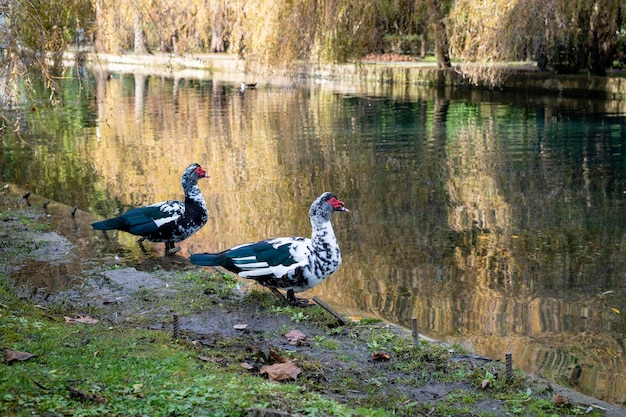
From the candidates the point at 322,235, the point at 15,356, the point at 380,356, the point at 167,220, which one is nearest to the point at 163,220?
the point at 167,220

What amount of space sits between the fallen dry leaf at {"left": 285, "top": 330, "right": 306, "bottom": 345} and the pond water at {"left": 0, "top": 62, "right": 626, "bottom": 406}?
155 centimetres

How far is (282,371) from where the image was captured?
5746 mm

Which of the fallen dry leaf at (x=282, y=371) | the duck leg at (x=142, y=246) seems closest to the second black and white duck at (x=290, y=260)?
the fallen dry leaf at (x=282, y=371)

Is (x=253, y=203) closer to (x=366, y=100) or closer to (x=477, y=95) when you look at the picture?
(x=366, y=100)

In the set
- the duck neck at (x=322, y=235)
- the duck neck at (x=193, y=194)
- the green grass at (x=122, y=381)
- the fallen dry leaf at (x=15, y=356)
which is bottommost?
the green grass at (x=122, y=381)

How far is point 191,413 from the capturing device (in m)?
4.54

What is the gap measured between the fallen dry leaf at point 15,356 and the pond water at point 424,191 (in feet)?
12.1

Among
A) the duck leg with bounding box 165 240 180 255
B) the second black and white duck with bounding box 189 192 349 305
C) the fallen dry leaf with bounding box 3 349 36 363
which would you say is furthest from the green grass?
the duck leg with bounding box 165 240 180 255

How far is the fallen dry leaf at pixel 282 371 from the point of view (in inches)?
223

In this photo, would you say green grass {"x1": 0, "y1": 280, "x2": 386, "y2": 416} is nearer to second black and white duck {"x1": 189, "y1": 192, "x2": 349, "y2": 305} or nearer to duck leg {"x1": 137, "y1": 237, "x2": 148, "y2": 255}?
second black and white duck {"x1": 189, "y1": 192, "x2": 349, "y2": 305}

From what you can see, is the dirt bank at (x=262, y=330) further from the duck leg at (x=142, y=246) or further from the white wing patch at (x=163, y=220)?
the white wing patch at (x=163, y=220)

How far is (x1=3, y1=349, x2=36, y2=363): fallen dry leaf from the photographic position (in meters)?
5.29

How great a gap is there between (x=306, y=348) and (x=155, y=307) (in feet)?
5.72

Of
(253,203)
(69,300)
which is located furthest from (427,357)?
(253,203)
